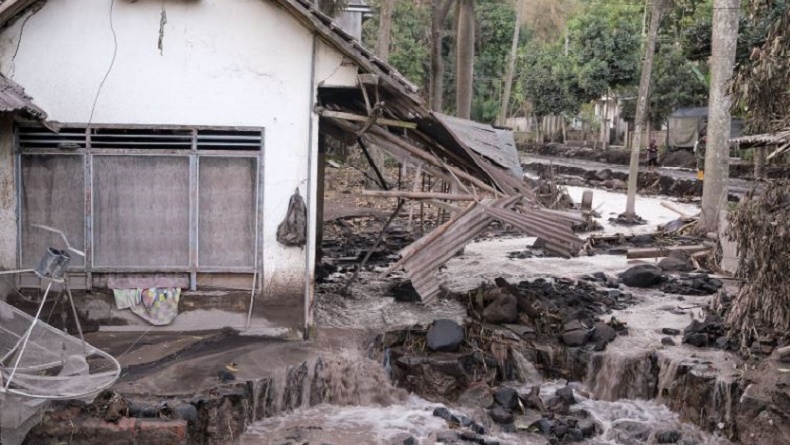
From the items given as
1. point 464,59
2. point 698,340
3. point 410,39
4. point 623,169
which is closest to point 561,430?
point 698,340

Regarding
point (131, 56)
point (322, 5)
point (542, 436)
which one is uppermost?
point (322, 5)

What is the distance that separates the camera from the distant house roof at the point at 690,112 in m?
33.6

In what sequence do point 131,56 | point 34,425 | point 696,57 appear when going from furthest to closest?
point 696,57
point 131,56
point 34,425

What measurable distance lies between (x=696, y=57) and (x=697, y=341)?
21.4m

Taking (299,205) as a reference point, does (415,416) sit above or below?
below

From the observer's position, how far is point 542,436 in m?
8.99

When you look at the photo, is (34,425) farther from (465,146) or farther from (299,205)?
(465,146)

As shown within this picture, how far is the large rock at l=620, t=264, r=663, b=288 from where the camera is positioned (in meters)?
14.0

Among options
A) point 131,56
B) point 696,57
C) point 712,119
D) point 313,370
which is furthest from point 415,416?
point 696,57

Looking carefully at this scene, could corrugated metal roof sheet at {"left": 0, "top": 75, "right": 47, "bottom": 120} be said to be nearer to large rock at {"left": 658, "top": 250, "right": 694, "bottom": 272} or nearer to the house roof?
the house roof

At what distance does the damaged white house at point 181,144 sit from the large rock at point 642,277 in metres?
4.34

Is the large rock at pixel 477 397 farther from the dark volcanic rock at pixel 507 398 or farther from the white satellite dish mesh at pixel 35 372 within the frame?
the white satellite dish mesh at pixel 35 372

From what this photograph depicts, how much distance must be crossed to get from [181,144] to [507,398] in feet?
16.9

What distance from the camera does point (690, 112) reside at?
34438mm
